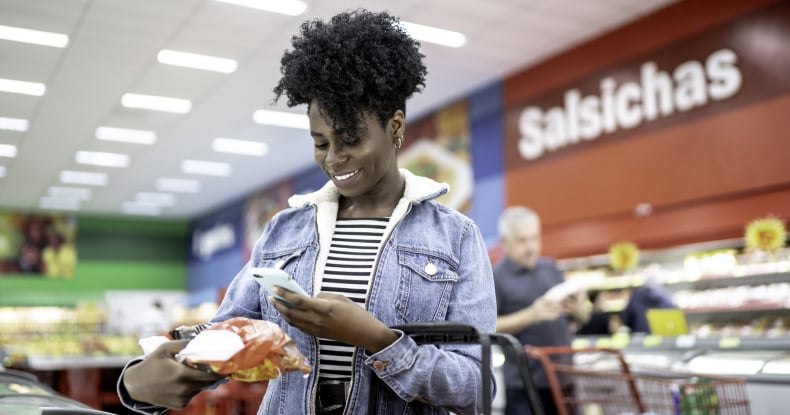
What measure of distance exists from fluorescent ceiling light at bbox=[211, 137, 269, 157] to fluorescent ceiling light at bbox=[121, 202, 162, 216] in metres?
5.19

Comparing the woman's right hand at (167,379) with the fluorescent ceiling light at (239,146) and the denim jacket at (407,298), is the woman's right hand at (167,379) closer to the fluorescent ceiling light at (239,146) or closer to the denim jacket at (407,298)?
the denim jacket at (407,298)

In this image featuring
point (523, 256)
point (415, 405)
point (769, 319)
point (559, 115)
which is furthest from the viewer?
point (559, 115)

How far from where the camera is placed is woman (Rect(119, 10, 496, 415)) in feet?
4.33

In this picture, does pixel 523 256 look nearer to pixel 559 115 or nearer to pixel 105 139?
pixel 559 115

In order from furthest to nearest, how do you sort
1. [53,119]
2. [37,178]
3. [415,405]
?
[37,178], [53,119], [415,405]

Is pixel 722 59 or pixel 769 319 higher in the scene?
pixel 722 59

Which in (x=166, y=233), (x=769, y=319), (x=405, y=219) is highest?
(x=166, y=233)

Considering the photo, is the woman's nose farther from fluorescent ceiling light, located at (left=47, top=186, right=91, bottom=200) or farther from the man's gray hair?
fluorescent ceiling light, located at (left=47, top=186, right=91, bottom=200)

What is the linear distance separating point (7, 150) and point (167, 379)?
1174 centimetres

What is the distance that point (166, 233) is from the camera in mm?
19094

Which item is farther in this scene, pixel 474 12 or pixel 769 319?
pixel 474 12

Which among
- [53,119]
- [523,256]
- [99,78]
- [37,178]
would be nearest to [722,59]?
[523,256]

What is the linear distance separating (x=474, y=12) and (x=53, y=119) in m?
6.07

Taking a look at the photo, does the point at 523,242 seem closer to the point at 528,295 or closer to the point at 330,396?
the point at 528,295
